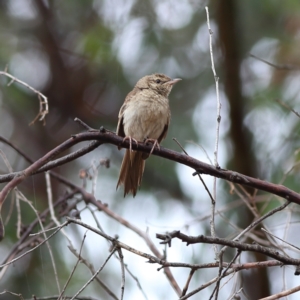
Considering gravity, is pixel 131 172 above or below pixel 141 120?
below

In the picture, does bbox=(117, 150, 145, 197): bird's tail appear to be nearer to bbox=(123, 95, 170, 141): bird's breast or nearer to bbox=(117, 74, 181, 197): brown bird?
bbox=(117, 74, 181, 197): brown bird

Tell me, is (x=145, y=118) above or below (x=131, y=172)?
above

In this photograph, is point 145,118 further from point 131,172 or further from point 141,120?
point 131,172

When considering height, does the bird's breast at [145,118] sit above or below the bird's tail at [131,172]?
above

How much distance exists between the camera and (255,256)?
491 centimetres

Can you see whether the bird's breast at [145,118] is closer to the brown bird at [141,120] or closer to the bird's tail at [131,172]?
the brown bird at [141,120]

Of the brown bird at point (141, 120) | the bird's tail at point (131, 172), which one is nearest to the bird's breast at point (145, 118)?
the brown bird at point (141, 120)

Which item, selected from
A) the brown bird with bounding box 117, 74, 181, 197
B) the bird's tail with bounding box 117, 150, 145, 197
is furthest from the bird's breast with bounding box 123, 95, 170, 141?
the bird's tail with bounding box 117, 150, 145, 197

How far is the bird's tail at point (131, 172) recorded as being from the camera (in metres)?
3.92

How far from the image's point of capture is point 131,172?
406cm

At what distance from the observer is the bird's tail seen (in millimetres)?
3924

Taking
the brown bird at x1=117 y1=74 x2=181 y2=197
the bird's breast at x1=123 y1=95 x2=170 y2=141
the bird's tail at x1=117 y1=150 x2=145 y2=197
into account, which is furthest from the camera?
the bird's breast at x1=123 y1=95 x2=170 y2=141

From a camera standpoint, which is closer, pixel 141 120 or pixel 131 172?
pixel 131 172

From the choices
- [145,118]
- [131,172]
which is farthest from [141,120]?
[131,172]
